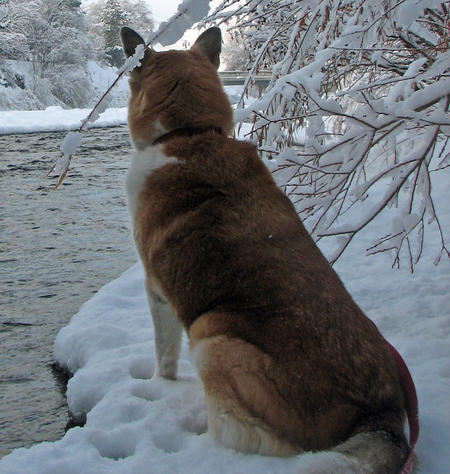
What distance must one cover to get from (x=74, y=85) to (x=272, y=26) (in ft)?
119

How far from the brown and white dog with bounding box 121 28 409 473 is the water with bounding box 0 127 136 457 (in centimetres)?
96

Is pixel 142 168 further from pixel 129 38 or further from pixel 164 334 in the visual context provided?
pixel 164 334

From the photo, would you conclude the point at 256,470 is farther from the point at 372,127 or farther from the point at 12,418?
the point at 12,418

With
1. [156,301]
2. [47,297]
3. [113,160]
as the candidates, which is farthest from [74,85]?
[156,301]

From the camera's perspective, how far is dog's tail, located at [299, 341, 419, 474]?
1701 mm

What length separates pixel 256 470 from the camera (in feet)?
6.58

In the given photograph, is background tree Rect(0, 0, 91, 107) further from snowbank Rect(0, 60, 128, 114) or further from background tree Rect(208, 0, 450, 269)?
background tree Rect(208, 0, 450, 269)

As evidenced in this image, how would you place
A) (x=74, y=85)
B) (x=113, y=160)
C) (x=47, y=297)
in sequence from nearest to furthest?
(x=47, y=297)
(x=113, y=160)
(x=74, y=85)

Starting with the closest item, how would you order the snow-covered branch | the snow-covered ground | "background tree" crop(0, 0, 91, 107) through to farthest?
1. the snow-covered branch
2. the snow-covered ground
3. "background tree" crop(0, 0, 91, 107)

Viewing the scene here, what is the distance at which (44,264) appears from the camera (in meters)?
5.92

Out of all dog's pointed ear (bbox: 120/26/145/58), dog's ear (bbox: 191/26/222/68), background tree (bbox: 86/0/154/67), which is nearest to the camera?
dog's pointed ear (bbox: 120/26/145/58)

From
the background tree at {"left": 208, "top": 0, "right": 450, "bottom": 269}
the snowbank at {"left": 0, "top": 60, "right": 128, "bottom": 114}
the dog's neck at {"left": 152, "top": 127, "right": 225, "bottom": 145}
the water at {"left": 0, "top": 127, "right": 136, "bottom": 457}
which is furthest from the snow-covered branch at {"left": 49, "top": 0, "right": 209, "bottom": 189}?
the snowbank at {"left": 0, "top": 60, "right": 128, "bottom": 114}

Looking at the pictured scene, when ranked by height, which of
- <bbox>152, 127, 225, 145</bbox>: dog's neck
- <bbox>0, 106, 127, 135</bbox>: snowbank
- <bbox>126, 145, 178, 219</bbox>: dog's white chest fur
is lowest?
<bbox>0, 106, 127, 135</bbox>: snowbank

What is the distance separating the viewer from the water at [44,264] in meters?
3.26
